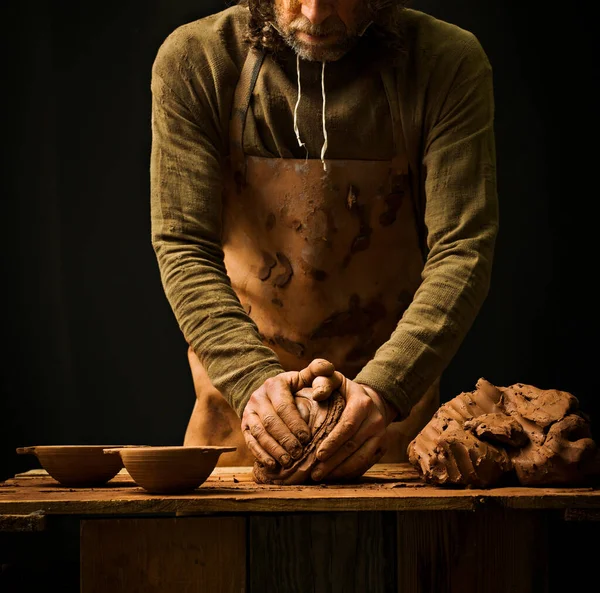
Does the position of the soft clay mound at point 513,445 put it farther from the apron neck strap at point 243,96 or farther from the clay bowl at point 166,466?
the apron neck strap at point 243,96

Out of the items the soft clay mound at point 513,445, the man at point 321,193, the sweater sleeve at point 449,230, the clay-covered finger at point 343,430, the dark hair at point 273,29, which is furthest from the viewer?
the dark hair at point 273,29

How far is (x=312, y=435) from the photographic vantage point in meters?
2.55

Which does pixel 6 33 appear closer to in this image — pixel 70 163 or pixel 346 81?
pixel 70 163

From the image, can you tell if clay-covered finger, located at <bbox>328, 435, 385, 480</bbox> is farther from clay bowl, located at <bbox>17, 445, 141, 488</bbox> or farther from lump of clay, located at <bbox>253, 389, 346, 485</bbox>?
clay bowl, located at <bbox>17, 445, 141, 488</bbox>

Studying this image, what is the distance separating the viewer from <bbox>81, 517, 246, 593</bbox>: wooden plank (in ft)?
7.15

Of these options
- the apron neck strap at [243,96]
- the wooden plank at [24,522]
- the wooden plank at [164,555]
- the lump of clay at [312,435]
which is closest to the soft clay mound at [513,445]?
the lump of clay at [312,435]

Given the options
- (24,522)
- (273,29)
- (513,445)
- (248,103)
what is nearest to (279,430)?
(513,445)

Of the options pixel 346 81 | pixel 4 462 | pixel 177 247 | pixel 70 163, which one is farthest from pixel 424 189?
pixel 4 462

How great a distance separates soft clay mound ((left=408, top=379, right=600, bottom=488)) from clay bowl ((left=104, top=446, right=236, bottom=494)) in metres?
0.49

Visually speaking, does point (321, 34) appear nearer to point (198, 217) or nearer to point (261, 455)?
Result: point (198, 217)

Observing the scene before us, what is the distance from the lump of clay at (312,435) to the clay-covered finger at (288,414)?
0.02 meters

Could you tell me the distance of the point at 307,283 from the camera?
321 centimetres

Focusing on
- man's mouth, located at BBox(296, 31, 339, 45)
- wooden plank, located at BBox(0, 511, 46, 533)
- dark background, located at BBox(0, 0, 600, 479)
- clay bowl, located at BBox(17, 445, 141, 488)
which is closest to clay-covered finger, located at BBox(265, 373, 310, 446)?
clay bowl, located at BBox(17, 445, 141, 488)

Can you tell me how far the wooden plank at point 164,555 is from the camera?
2180mm
